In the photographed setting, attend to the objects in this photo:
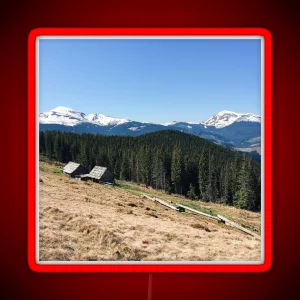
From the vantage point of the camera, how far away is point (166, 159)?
2639mm

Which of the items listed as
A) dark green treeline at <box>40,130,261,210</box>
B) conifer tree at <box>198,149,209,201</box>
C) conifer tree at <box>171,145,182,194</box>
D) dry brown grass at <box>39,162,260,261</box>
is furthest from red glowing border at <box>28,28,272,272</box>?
conifer tree at <box>171,145,182,194</box>

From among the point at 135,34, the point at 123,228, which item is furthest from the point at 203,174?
the point at 135,34

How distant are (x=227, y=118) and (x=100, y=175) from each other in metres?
1.18

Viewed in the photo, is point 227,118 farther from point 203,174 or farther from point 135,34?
point 135,34

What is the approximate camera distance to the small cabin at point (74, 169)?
264 cm

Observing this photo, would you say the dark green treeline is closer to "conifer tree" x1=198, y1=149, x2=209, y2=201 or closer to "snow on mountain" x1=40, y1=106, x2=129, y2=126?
"conifer tree" x1=198, y1=149, x2=209, y2=201

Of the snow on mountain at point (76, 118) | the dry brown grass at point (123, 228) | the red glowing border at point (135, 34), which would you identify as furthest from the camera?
the snow on mountain at point (76, 118)

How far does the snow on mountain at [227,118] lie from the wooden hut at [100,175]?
92 centimetres

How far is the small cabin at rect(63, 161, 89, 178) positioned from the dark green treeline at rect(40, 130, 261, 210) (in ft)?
0.14

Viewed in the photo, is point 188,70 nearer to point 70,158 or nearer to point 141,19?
point 141,19

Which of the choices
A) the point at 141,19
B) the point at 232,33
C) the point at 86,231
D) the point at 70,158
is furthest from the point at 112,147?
the point at 232,33

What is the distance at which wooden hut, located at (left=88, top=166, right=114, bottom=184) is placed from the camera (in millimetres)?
2635
